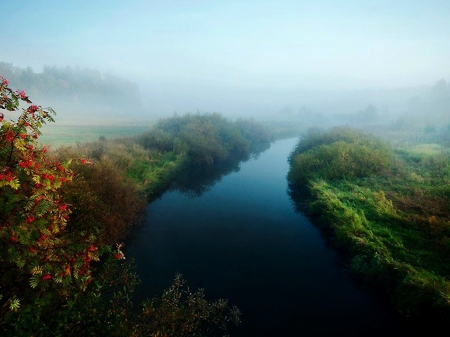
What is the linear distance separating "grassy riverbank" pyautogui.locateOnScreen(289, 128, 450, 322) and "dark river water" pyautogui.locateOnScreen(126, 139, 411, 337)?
881 millimetres

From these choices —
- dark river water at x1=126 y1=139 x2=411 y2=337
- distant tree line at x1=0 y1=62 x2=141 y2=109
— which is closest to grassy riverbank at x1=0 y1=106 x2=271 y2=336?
dark river water at x1=126 y1=139 x2=411 y2=337

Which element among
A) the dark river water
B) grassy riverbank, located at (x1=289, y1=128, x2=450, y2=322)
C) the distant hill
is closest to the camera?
grassy riverbank, located at (x1=289, y1=128, x2=450, y2=322)

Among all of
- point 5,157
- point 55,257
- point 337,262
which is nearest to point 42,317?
point 55,257

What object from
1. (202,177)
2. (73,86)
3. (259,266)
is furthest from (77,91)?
(259,266)

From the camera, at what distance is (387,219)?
12.3 metres

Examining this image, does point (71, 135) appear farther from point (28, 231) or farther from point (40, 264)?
point (40, 264)

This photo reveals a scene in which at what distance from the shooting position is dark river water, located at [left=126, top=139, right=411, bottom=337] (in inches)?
322

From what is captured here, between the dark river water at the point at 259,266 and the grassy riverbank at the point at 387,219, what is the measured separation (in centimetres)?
88

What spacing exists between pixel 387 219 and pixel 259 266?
7.52 meters

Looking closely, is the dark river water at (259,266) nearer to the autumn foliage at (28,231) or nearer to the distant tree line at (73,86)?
the autumn foliage at (28,231)

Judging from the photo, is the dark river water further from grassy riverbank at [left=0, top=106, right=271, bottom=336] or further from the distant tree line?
the distant tree line

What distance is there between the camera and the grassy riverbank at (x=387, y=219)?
8.05m

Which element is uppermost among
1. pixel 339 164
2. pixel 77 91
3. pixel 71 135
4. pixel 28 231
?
pixel 77 91

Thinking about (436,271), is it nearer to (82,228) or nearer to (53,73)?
(82,228)
